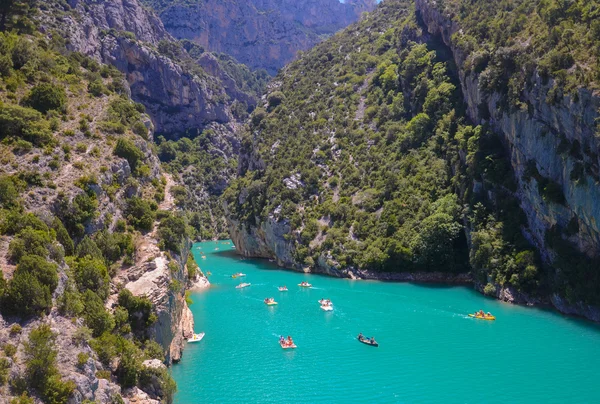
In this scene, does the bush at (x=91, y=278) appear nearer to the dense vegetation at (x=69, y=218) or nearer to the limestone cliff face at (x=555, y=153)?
the dense vegetation at (x=69, y=218)

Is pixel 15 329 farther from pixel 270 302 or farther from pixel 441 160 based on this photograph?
pixel 441 160

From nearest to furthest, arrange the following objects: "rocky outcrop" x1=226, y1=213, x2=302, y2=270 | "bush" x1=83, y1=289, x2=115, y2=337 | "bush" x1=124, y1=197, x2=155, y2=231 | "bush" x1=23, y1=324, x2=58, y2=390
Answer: "bush" x1=23, y1=324, x2=58, y2=390 → "bush" x1=83, y1=289, x2=115, y2=337 → "bush" x1=124, y1=197, x2=155, y2=231 → "rocky outcrop" x1=226, y1=213, x2=302, y2=270

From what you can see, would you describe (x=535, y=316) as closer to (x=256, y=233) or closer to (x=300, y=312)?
(x=300, y=312)

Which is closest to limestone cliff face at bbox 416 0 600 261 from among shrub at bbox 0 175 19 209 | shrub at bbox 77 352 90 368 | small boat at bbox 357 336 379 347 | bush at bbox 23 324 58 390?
small boat at bbox 357 336 379 347

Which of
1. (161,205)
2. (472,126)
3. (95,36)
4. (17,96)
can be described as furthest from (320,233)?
(95,36)

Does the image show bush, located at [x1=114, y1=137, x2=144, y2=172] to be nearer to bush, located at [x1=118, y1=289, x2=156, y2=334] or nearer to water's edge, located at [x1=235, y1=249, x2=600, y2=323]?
bush, located at [x1=118, y1=289, x2=156, y2=334]

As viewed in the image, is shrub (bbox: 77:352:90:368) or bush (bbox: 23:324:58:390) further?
shrub (bbox: 77:352:90:368)

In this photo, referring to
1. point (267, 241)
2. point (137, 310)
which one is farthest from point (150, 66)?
point (137, 310)
